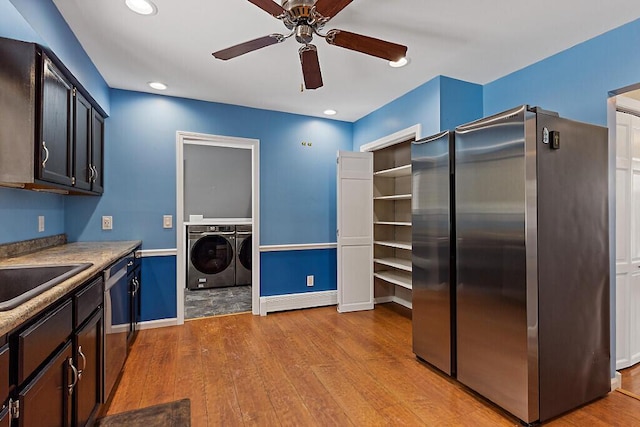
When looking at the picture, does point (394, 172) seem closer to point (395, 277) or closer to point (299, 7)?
point (395, 277)

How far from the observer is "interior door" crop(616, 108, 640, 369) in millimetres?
2383

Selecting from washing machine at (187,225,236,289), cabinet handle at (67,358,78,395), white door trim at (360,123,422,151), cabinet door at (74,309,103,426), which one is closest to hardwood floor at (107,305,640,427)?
cabinet door at (74,309,103,426)

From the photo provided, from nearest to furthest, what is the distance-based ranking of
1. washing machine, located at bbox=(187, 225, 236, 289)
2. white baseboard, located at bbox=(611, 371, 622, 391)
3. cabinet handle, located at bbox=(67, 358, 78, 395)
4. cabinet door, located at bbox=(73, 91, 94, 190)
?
cabinet handle, located at bbox=(67, 358, 78, 395), white baseboard, located at bbox=(611, 371, 622, 391), cabinet door, located at bbox=(73, 91, 94, 190), washing machine, located at bbox=(187, 225, 236, 289)

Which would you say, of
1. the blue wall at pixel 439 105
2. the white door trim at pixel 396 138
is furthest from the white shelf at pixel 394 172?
the blue wall at pixel 439 105

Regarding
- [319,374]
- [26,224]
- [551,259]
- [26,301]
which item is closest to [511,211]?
[551,259]

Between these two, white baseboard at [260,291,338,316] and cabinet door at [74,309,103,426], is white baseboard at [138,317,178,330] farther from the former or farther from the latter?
cabinet door at [74,309,103,426]

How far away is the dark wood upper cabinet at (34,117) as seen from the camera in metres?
1.65

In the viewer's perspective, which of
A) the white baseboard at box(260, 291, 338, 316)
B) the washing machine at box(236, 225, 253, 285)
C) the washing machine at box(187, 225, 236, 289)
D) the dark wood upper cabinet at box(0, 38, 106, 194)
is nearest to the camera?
the dark wood upper cabinet at box(0, 38, 106, 194)

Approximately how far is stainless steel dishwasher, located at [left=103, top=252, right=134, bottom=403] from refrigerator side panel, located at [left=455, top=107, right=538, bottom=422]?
2233 millimetres

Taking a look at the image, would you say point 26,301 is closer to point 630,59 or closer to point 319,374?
point 319,374

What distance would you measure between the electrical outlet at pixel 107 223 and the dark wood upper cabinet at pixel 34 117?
3.59ft

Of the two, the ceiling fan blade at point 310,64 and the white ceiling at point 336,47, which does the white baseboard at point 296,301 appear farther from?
the ceiling fan blade at point 310,64

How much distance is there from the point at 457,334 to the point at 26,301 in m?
2.30

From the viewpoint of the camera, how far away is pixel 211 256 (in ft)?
16.1
